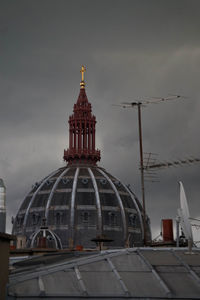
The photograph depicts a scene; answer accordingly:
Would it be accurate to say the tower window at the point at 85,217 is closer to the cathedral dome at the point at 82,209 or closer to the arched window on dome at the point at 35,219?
the cathedral dome at the point at 82,209

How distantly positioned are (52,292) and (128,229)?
102 meters

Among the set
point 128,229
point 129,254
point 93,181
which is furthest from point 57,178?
point 129,254

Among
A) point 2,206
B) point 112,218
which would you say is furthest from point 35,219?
point 2,206

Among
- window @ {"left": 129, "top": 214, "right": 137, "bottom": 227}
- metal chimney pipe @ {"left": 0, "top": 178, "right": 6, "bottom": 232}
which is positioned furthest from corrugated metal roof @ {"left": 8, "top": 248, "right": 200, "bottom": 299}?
window @ {"left": 129, "top": 214, "right": 137, "bottom": 227}

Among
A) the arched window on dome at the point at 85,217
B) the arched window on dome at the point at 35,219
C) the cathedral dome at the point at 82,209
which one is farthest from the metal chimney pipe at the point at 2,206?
the arched window on dome at the point at 35,219

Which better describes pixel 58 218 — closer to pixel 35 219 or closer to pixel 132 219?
pixel 35 219

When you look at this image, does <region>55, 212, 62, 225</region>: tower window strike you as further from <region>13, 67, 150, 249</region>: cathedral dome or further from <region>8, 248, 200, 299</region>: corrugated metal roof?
<region>8, 248, 200, 299</region>: corrugated metal roof

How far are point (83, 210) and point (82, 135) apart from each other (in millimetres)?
27274

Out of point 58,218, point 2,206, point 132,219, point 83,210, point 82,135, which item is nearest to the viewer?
point 2,206

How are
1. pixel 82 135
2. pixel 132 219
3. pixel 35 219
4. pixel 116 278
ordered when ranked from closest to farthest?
pixel 116 278, pixel 35 219, pixel 132 219, pixel 82 135

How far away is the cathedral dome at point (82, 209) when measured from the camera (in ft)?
402

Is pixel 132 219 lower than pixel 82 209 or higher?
lower

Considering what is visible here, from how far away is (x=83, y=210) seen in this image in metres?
124

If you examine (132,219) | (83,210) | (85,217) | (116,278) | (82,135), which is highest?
(82,135)
